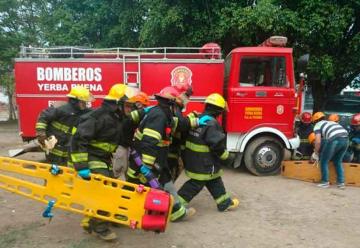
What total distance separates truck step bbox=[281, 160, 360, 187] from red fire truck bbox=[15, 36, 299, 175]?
0.38 metres

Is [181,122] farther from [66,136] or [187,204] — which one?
[66,136]

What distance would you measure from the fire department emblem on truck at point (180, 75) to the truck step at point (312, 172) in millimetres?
2414

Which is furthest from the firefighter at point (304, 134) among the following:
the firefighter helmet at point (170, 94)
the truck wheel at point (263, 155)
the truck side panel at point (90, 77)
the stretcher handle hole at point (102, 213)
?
the stretcher handle hole at point (102, 213)

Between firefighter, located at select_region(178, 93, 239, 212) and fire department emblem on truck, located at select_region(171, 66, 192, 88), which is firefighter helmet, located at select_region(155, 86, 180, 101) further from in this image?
fire department emblem on truck, located at select_region(171, 66, 192, 88)

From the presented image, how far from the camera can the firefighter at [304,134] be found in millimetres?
9039

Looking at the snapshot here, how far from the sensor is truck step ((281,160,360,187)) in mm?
7613

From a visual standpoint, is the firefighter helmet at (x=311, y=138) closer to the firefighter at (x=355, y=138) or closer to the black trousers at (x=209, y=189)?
the firefighter at (x=355, y=138)

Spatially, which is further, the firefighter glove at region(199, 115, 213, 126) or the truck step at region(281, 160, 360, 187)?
the truck step at region(281, 160, 360, 187)

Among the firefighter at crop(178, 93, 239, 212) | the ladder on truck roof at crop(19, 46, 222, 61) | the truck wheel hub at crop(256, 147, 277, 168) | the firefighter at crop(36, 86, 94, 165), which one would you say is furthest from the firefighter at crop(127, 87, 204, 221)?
the ladder on truck roof at crop(19, 46, 222, 61)

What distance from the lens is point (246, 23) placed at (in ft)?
35.3

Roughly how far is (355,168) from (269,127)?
1.64 m

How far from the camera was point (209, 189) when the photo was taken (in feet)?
19.5

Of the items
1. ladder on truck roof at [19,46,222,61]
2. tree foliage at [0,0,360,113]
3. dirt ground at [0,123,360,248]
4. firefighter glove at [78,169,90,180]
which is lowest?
dirt ground at [0,123,360,248]

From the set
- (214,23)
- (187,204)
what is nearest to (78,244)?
(187,204)
